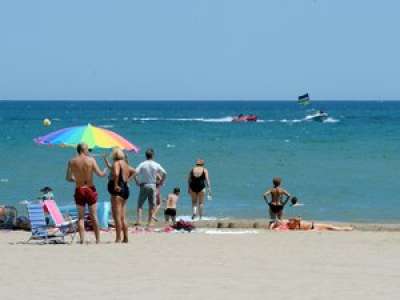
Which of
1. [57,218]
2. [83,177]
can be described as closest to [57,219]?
[57,218]

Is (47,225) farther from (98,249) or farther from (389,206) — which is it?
(389,206)

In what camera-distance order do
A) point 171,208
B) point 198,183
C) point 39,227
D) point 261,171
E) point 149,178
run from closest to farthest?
1. point 39,227
2. point 149,178
3. point 171,208
4. point 198,183
5. point 261,171

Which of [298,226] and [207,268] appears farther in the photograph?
[298,226]

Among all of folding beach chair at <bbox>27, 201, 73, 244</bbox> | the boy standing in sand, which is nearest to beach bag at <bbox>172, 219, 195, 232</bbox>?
the boy standing in sand

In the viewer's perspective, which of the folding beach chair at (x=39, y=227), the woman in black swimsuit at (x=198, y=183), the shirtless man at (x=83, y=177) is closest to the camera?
the shirtless man at (x=83, y=177)

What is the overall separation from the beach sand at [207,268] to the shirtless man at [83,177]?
466mm

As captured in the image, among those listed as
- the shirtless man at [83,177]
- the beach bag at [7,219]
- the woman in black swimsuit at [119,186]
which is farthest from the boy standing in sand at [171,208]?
the shirtless man at [83,177]

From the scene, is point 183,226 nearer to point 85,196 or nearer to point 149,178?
point 149,178

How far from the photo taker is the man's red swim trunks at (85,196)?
42.9 feet

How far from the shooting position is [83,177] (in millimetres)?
13039

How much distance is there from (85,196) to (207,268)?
274cm

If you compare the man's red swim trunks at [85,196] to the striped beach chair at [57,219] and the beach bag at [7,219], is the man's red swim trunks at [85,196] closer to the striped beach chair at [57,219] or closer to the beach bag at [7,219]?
the striped beach chair at [57,219]

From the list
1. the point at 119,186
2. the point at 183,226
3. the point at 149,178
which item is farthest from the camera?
the point at 149,178

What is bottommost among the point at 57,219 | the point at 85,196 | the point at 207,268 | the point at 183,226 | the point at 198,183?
the point at 207,268
